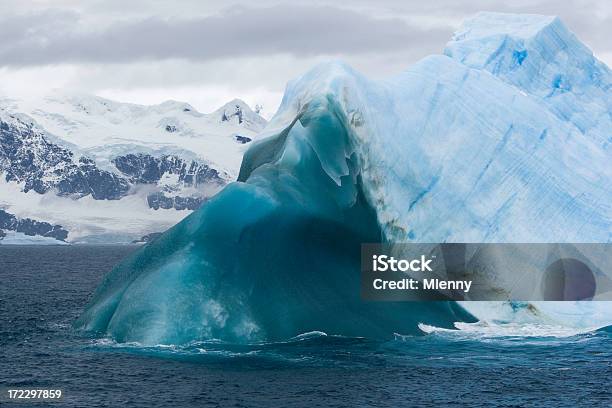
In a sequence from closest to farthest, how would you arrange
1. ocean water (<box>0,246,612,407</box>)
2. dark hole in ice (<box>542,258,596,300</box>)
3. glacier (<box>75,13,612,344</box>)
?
ocean water (<box>0,246,612,407</box>), glacier (<box>75,13,612,344</box>), dark hole in ice (<box>542,258,596,300</box>)

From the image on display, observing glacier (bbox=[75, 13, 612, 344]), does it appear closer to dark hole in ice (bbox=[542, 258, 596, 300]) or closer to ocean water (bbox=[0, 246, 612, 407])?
dark hole in ice (bbox=[542, 258, 596, 300])

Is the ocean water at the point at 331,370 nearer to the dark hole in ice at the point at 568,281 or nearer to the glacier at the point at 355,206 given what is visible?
the glacier at the point at 355,206

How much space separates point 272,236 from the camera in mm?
47375

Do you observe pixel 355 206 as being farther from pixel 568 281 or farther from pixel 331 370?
pixel 568 281

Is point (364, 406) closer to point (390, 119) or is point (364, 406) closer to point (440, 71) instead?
point (390, 119)

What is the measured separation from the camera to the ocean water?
36.7 metres

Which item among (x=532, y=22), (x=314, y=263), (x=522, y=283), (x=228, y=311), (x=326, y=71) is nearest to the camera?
(x=228, y=311)

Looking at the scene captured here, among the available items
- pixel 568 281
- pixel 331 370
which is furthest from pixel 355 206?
pixel 568 281

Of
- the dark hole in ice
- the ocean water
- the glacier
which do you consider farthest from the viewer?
the dark hole in ice

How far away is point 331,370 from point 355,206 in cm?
1222

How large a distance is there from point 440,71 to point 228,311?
21227 millimetres

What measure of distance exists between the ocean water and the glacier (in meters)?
1.48

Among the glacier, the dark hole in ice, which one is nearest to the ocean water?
the glacier

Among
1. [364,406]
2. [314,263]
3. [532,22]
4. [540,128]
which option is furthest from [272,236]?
[532,22]
